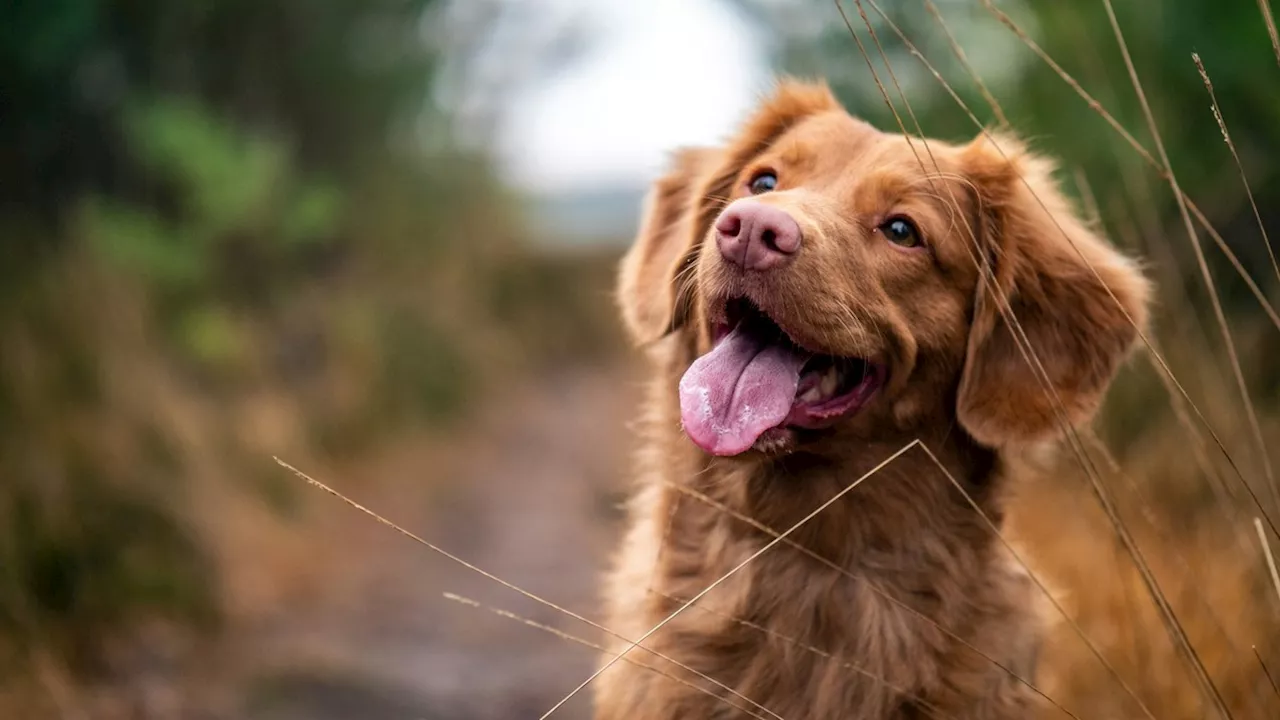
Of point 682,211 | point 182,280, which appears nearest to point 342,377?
point 182,280

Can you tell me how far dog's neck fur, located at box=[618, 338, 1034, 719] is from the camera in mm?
2529

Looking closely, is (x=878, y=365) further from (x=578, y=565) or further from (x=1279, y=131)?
(x=578, y=565)

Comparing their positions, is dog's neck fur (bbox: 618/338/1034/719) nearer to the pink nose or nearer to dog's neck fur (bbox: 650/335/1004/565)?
dog's neck fur (bbox: 650/335/1004/565)

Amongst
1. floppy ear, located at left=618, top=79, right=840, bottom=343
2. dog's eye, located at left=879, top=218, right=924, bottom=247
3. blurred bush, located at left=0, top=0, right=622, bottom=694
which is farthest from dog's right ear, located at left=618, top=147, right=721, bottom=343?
blurred bush, located at left=0, top=0, right=622, bottom=694

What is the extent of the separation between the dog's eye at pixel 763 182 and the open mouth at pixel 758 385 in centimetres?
48

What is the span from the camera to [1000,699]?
2.54 meters

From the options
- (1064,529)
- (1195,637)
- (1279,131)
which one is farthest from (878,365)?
(1279,131)

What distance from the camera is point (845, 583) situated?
2621 mm

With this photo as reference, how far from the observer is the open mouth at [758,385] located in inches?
91.0

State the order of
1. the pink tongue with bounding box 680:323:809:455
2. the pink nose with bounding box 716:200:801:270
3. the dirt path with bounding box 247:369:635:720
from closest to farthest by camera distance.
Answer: the pink nose with bounding box 716:200:801:270 → the pink tongue with bounding box 680:323:809:455 → the dirt path with bounding box 247:369:635:720

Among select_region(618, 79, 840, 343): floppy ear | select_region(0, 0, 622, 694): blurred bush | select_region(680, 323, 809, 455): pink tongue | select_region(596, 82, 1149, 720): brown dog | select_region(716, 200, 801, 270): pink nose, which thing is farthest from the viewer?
select_region(0, 0, 622, 694): blurred bush

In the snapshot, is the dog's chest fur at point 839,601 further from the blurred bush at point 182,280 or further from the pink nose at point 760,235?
the blurred bush at point 182,280

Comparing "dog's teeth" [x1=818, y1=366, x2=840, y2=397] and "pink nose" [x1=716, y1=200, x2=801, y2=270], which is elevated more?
"pink nose" [x1=716, y1=200, x2=801, y2=270]

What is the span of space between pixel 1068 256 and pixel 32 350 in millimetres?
3706
